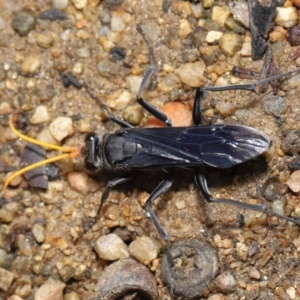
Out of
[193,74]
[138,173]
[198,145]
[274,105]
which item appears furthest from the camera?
[138,173]

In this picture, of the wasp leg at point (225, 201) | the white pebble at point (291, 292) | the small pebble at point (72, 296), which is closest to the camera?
the wasp leg at point (225, 201)

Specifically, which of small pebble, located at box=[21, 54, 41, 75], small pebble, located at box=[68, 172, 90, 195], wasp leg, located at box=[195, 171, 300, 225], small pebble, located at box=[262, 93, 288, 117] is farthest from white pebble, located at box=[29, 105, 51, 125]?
small pebble, located at box=[262, 93, 288, 117]

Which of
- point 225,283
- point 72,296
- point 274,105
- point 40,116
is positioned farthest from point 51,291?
point 274,105

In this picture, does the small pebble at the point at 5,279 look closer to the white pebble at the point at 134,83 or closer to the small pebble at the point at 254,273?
the white pebble at the point at 134,83

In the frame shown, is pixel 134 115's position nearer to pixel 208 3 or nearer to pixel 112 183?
pixel 112 183

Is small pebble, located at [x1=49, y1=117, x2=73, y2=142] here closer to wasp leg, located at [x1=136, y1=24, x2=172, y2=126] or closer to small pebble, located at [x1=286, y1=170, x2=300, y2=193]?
wasp leg, located at [x1=136, y1=24, x2=172, y2=126]

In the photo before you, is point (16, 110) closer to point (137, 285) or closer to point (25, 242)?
point (25, 242)

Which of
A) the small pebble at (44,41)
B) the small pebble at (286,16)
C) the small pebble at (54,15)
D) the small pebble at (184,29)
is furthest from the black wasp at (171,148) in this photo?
the small pebble at (44,41)
